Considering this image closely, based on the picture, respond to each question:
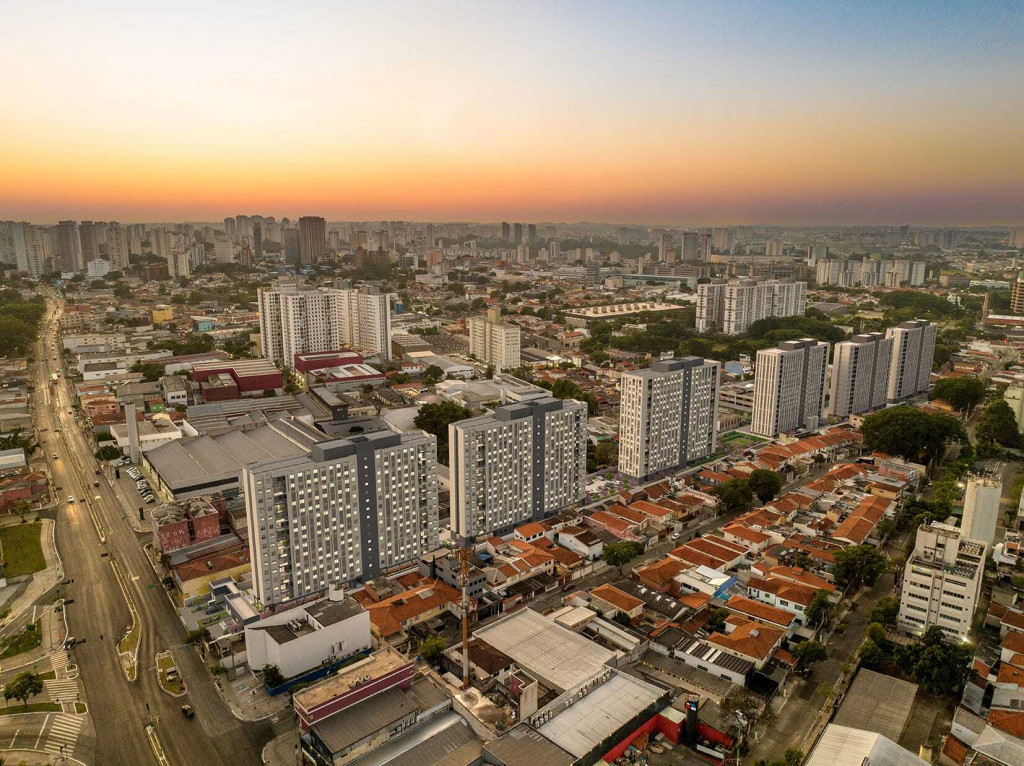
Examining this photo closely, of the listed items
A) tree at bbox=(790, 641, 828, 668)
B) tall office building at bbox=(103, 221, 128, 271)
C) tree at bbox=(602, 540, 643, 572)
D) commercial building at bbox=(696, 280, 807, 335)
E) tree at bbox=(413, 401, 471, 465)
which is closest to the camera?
tree at bbox=(790, 641, 828, 668)

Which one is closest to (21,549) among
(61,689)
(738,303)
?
(61,689)

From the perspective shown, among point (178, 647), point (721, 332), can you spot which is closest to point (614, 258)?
point (721, 332)

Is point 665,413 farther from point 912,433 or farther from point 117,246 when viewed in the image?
point 117,246

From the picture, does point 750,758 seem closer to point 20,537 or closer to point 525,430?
point 525,430

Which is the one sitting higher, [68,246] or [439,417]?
[68,246]

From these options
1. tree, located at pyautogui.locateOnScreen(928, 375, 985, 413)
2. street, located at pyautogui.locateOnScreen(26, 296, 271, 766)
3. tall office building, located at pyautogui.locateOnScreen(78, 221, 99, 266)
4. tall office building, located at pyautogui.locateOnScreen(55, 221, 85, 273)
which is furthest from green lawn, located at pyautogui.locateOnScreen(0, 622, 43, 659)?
tall office building, located at pyautogui.locateOnScreen(78, 221, 99, 266)

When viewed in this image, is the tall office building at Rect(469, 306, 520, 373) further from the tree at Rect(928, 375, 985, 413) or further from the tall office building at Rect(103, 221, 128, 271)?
the tall office building at Rect(103, 221, 128, 271)
